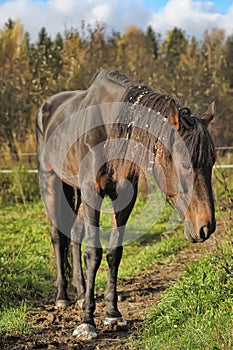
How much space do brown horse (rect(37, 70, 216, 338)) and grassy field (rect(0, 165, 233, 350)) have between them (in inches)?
16.7

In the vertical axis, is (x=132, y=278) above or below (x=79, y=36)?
below

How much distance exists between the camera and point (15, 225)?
9.55m

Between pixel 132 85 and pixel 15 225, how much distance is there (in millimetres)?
5789

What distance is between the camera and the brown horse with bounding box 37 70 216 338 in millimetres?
3623

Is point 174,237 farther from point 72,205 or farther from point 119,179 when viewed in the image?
point 119,179

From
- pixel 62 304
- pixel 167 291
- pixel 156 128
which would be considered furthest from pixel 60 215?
pixel 156 128

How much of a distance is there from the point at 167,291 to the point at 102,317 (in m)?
0.65

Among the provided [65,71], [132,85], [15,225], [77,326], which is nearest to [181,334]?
[77,326]

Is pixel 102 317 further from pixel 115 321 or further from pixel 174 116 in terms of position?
pixel 174 116

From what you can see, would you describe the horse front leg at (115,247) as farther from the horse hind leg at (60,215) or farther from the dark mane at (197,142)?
the horse hind leg at (60,215)

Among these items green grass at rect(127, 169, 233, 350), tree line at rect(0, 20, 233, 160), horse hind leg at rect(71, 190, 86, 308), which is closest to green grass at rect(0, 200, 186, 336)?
horse hind leg at rect(71, 190, 86, 308)

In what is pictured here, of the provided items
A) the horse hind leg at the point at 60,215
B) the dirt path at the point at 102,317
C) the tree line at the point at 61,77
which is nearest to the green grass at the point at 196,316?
the dirt path at the point at 102,317

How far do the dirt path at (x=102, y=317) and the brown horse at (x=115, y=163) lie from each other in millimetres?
137

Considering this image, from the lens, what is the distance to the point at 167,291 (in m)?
4.82
